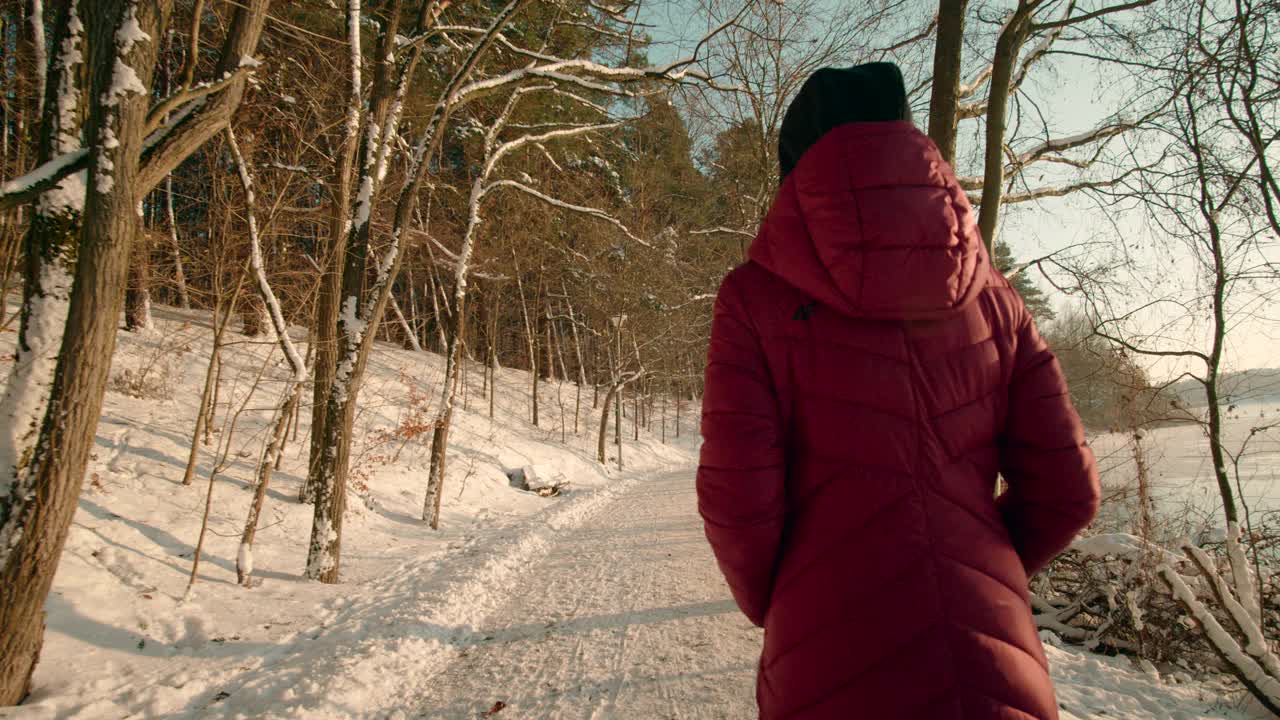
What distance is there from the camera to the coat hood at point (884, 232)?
1160 millimetres

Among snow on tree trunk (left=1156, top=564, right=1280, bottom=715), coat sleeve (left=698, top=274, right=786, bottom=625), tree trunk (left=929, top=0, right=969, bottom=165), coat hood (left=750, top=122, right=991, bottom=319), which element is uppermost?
tree trunk (left=929, top=0, right=969, bottom=165)

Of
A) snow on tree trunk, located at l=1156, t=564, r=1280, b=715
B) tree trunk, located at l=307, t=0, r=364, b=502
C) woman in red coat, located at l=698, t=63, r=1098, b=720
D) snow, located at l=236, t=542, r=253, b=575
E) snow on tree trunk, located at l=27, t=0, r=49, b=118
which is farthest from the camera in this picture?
snow on tree trunk, located at l=27, t=0, r=49, b=118

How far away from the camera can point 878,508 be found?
116 cm

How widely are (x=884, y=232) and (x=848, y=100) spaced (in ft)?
1.82

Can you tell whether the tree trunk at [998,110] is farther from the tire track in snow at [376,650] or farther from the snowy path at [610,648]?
the tire track in snow at [376,650]

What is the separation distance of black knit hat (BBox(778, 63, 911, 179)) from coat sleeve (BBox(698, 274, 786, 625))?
1.85 feet

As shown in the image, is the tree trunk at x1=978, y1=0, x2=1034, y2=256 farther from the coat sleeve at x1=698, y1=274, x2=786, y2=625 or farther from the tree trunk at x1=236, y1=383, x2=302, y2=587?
the tree trunk at x1=236, y1=383, x2=302, y2=587

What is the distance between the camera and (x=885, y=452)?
119 cm

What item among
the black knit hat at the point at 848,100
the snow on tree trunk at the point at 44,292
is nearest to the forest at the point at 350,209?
the snow on tree trunk at the point at 44,292

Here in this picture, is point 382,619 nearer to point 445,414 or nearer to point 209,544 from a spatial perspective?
point 209,544

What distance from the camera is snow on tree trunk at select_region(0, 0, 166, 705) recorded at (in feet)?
10.5

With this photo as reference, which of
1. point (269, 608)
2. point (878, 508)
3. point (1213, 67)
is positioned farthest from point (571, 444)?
point (878, 508)

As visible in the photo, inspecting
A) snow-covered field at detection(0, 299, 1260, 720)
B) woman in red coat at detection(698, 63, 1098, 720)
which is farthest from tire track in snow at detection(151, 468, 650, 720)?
woman in red coat at detection(698, 63, 1098, 720)

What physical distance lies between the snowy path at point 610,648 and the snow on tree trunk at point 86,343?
7.78ft
